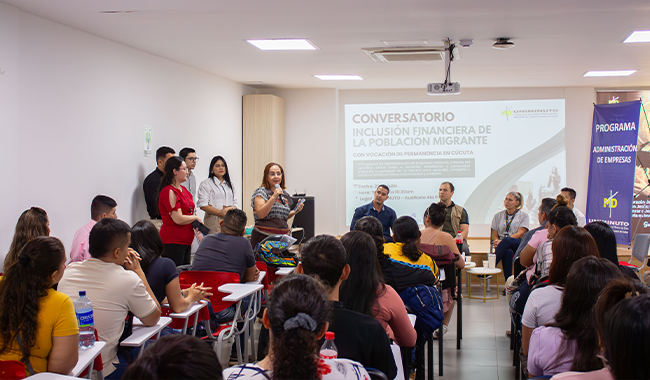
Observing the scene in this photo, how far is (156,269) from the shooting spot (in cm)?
291

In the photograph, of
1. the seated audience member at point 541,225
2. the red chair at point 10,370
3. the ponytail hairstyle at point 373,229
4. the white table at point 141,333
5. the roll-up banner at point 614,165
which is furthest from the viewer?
the roll-up banner at point 614,165

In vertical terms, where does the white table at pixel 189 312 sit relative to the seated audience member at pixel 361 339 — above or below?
below

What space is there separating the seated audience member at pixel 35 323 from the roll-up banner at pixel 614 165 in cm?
797

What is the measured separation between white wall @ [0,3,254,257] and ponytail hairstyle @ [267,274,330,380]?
3.25 m

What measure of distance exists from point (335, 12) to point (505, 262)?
3.70m

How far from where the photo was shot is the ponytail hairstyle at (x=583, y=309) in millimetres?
1978

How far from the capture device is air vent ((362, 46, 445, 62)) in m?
5.54

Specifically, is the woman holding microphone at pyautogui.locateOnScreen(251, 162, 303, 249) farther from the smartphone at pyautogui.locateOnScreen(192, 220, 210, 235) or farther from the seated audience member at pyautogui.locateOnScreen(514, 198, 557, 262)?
the seated audience member at pyautogui.locateOnScreen(514, 198, 557, 262)

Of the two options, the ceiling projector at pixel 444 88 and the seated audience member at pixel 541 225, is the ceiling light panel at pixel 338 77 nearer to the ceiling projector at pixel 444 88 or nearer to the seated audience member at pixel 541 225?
the ceiling projector at pixel 444 88

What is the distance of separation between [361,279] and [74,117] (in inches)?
139

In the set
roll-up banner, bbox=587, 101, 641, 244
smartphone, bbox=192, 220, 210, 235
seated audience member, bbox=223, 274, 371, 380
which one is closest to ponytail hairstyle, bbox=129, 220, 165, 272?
seated audience member, bbox=223, 274, 371, 380

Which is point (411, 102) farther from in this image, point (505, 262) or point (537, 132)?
point (505, 262)

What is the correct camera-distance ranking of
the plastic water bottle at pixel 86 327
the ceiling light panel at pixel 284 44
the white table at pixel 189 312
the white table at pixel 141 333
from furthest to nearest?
the ceiling light panel at pixel 284 44 → the white table at pixel 189 312 → the white table at pixel 141 333 → the plastic water bottle at pixel 86 327

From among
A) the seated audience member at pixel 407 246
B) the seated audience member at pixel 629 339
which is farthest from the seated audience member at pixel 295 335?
the seated audience member at pixel 407 246
